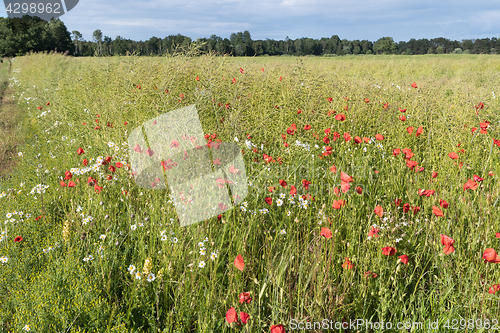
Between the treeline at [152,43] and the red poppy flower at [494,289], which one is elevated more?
the treeline at [152,43]

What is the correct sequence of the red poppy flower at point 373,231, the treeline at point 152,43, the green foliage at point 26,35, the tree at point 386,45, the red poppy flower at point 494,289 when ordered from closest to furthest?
the red poppy flower at point 494,289 < the red poppy flower at point 373,231 < the treeline at point 152,43 < the green foliage at point 26,35 < the tree at point 386,45

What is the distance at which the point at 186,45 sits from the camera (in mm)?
4020

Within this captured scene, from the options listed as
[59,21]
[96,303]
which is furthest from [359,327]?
[59,21]

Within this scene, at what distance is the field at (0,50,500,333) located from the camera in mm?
1614

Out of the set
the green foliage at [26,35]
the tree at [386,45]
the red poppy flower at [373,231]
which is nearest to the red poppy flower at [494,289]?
the red poppy flower at [373,231]

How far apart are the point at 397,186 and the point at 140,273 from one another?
2.32 metres

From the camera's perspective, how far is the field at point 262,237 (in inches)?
63.6

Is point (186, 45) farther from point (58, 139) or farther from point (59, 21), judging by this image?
point (59, 21)

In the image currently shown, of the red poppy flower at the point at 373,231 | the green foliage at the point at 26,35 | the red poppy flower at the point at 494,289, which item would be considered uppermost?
the green foliage at the point at 26,35

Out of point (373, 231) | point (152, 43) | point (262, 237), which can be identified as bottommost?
point (262, 237)

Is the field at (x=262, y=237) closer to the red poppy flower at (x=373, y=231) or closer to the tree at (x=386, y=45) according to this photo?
the red poppy flower at (x=373, y=231)

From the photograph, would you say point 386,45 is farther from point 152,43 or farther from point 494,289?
point 494,289

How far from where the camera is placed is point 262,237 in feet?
7.41

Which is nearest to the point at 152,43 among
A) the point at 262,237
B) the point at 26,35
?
the point at 26,35
